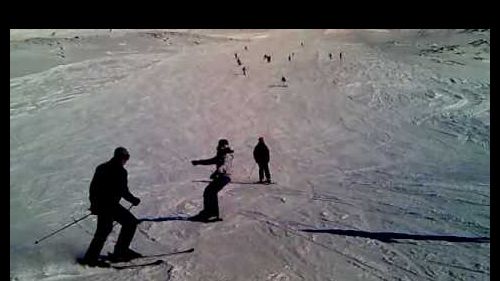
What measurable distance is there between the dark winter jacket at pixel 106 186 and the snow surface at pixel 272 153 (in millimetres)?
670

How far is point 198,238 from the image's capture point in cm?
706

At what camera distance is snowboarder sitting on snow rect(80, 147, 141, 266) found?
5762mm

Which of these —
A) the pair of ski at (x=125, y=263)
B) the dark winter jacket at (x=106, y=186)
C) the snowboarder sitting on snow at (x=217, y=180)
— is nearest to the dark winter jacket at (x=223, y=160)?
the snowboarder sitting on snow at (x=217, y=180)

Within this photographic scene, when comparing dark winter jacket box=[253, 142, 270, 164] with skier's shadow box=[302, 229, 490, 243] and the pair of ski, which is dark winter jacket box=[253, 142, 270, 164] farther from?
the pair of ski

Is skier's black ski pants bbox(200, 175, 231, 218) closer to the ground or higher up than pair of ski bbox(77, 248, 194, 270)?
higher up

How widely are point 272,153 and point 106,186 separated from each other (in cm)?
905

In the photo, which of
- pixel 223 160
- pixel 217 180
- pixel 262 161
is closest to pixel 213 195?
pixel 217 180

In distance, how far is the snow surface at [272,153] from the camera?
6.39 meters

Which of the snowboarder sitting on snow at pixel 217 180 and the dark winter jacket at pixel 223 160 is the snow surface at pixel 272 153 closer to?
the snowboarder sitting on snow at pixel 217 180

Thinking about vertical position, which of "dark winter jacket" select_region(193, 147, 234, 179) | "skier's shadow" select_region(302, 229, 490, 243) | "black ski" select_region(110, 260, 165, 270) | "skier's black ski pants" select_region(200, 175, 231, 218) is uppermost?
"dark winter jacket" select_region(193, 147, 234, 179)

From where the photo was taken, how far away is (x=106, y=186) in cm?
578

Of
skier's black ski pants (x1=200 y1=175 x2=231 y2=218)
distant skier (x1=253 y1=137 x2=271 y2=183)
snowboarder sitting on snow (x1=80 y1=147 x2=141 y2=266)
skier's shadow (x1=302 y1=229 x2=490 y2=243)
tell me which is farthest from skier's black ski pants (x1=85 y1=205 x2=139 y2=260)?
distant skier (x1=253 y1=137 x2=271 y2=183)
